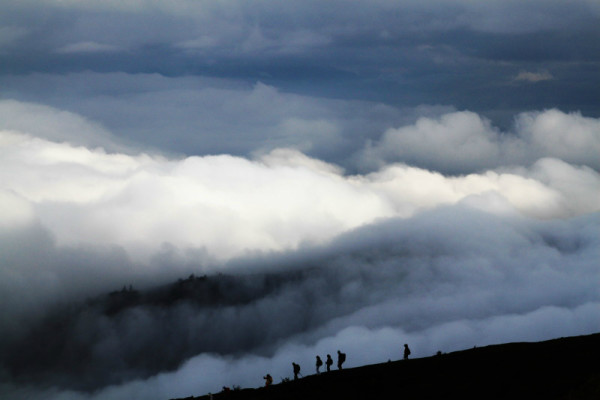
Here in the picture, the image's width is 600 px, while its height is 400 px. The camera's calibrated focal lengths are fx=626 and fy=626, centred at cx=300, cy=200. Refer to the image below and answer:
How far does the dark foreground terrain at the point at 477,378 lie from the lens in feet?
149

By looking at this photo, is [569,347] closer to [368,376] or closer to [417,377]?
[417,377]

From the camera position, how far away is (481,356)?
59.3m

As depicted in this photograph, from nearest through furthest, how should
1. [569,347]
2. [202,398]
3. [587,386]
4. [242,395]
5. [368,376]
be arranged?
[587,386] < [569,347] < [368,376] < [242,395] < [202,398]

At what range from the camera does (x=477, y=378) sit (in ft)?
168

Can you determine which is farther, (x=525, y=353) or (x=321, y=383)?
(x=321, y=383)

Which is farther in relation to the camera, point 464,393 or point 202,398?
point 202,398

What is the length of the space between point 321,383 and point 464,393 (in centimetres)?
1795

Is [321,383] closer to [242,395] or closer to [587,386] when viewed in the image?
[242,395]

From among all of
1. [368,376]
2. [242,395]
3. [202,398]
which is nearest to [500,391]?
[368,376]

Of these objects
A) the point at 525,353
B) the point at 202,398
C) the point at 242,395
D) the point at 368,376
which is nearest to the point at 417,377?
the point at 368,376

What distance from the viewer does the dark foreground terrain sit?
149 feet

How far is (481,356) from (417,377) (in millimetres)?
7269

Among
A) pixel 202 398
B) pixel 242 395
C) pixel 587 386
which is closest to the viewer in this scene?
pixel 587 386

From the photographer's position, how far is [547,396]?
140ft
